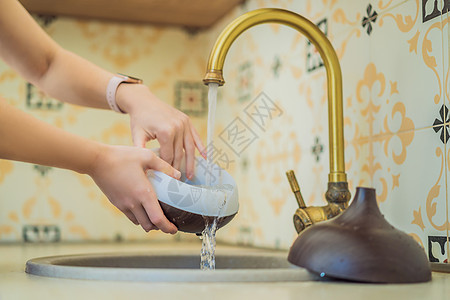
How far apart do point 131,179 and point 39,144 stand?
0.14 metres

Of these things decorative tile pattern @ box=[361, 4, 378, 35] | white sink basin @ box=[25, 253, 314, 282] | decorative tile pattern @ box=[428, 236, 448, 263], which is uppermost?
decorative tile pattern @ box=[361, 4, 378, 35]

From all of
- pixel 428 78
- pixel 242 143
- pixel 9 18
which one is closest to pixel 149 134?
pixel 9 18

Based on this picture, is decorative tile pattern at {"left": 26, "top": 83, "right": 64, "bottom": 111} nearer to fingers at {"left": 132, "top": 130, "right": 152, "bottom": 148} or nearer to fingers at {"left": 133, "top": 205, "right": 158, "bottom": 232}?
fingers at {"left": 132, "top": 130, "right": 152, "bottom": 148}

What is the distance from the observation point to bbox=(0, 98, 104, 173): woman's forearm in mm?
733

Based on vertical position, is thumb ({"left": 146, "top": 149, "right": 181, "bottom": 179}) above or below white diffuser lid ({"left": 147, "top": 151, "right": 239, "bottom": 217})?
above

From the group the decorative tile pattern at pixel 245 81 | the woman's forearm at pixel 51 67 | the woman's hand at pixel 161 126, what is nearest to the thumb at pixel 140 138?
the woman's hand at pixel 161 126

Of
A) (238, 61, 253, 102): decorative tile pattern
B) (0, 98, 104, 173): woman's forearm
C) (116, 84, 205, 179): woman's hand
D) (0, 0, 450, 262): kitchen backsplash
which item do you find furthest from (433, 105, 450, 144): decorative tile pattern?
(238, 61, 253, 102): decorative tile pattern

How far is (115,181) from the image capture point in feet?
2.79

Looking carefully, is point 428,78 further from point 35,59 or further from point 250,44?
point 250,44

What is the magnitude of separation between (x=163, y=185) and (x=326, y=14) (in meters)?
0.64

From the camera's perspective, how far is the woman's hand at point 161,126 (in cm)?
101

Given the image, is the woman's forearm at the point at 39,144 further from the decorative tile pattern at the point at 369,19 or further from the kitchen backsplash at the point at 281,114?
the decorative tile pattern at the point at 369,19

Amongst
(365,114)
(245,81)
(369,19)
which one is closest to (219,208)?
(365,114)

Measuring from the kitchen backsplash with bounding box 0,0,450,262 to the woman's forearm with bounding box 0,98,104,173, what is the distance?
26 cm
